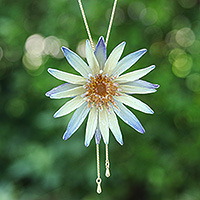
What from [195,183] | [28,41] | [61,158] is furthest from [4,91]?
[195,183]

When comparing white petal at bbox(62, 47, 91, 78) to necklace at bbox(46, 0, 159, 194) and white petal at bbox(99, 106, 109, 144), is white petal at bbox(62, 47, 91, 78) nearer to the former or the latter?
necklace at bbox(46, 0, 159, 194)

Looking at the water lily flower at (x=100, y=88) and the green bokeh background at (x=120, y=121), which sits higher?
the green bokeh background at (x=120, y=121)

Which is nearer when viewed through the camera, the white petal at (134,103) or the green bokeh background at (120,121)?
the white petal at (134,103)

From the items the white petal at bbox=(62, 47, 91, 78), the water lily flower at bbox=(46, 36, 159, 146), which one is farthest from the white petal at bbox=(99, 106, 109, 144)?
the white petal at bbox=(62, 47, 91, 78)

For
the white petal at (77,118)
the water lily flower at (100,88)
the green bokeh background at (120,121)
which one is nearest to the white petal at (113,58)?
the water lily flower at (100,88)

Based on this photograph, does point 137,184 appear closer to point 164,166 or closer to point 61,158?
point 164,166

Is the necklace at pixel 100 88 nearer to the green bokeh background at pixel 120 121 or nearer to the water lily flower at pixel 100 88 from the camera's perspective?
the water lily flower at pixel 100 88

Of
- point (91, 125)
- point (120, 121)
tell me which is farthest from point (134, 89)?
point (120, 121)
